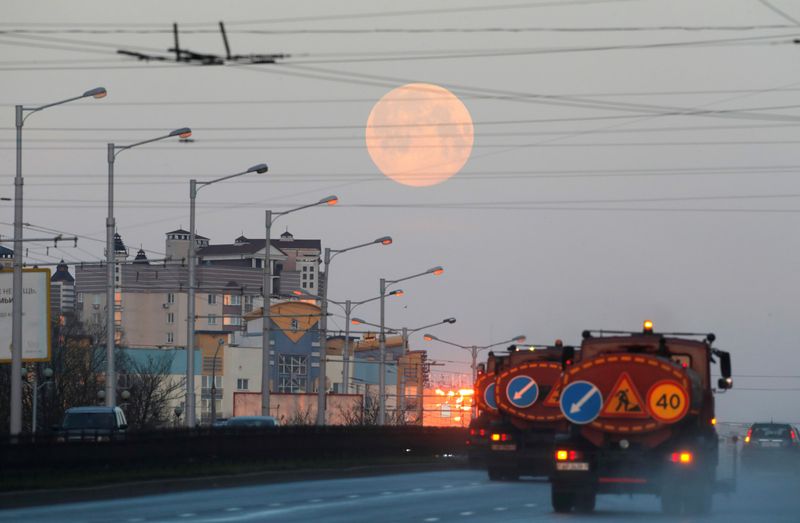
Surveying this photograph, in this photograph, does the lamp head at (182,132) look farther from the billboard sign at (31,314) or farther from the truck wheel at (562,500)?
the truck wheel at (562,500)

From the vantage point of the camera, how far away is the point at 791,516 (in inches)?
980

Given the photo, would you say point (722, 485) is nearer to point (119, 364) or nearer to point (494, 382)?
point (494, 382)

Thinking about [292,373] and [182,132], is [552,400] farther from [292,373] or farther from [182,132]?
[292,373]

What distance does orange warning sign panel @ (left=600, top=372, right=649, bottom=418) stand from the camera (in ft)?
80.5

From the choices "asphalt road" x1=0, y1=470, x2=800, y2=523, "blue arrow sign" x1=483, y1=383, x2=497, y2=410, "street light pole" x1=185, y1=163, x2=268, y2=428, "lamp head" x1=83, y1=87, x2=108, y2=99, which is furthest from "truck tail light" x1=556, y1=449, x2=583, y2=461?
"street light pole" x1=185, y1=163, x2=268, y2=428

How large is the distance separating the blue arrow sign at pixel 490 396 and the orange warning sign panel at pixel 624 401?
48.7ft

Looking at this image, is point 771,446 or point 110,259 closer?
point 110,259

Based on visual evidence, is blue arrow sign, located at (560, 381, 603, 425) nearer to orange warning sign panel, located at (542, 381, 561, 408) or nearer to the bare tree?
orange warning sign panel, located at (542, 381, 561, 408)

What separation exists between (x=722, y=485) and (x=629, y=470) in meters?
1.93

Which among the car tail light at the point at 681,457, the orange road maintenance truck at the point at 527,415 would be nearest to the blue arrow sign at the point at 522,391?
the orange road maintenance truck at the point at 527,415

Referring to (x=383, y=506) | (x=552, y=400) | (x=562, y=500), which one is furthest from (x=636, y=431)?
(x=552, y=400)

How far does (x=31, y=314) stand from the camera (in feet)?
142

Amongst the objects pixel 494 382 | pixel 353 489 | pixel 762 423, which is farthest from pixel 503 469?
pixel 762 423

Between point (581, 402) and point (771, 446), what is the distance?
27.5m
